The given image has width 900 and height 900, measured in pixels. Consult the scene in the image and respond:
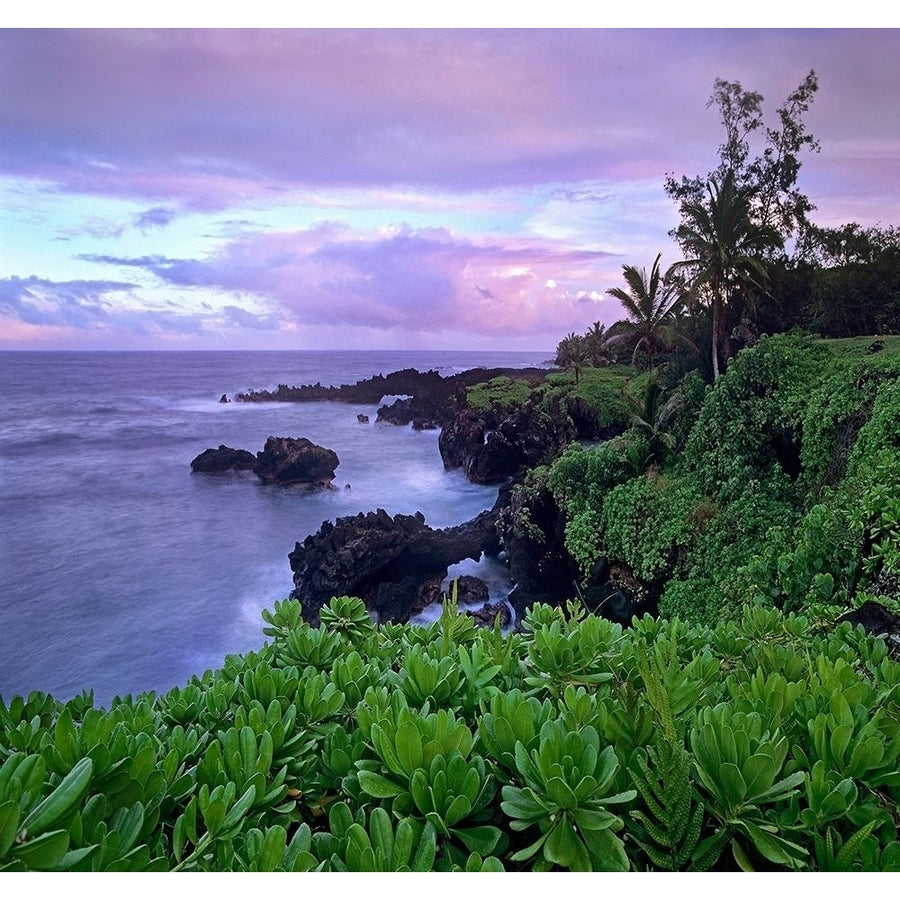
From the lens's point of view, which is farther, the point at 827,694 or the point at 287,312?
the point at 287,312

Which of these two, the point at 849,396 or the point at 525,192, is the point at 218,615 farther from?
the point at 849,396

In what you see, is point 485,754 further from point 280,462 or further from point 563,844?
point 280,462

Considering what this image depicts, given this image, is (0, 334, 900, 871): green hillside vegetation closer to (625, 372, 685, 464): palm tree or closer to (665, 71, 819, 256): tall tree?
(665, 71, 819, 256): tall tree

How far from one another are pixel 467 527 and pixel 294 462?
1112 millimetres

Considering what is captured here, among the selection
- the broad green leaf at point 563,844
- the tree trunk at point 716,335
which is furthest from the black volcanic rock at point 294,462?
the broad green leaf at point 563,844

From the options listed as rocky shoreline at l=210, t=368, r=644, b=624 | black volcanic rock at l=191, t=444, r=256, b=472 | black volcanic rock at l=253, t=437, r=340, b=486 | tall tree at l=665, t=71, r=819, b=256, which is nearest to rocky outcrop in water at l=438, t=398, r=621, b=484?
rocky shoreline at l=210, t=368, r=644, b=624

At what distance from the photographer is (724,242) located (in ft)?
12.0

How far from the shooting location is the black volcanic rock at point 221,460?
3500 mm

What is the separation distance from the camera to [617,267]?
354cm

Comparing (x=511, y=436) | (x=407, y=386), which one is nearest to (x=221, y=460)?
(x=407, y=386)

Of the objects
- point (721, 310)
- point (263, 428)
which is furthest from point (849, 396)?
point (263, 428)

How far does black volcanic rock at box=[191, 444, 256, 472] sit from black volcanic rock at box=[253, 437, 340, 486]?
0.08 meters

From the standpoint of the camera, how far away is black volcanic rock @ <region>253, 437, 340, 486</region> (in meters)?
3.52
